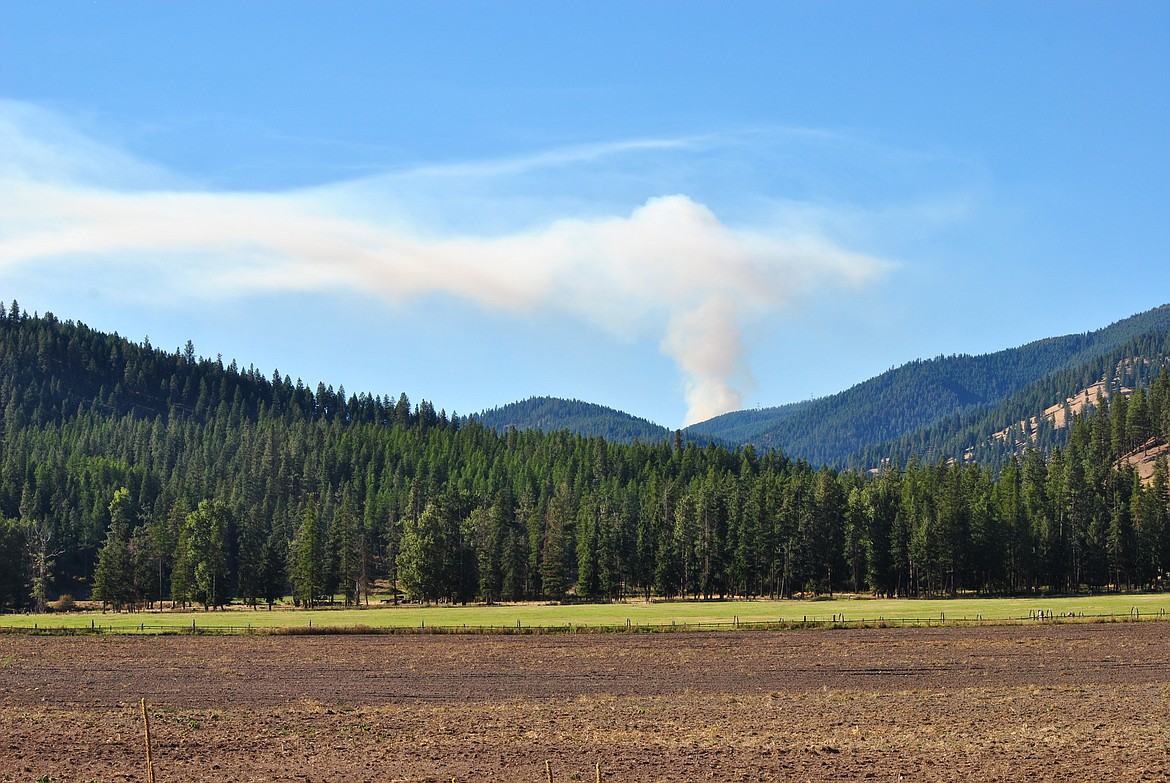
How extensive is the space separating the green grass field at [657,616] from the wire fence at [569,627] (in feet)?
0.78

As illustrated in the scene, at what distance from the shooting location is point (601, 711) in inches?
1593

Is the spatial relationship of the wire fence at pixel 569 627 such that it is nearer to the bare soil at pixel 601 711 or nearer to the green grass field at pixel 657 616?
the green grass field at pixel 657 616

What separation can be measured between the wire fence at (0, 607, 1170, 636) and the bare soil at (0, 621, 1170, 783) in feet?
37.5

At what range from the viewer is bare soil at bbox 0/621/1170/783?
31.0 m

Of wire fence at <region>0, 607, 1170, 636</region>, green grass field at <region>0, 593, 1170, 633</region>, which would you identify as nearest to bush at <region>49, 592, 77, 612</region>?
green grass field at <region>0, 593, 1170, 633</region>

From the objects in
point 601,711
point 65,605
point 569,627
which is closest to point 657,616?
point 569,627

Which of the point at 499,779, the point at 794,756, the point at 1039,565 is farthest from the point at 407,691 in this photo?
the point at 1039,565

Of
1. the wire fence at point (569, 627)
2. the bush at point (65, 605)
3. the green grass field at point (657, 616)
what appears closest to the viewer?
the wire fence at point (569, 627)

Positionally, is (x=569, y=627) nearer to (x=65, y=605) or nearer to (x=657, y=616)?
(x=657, y=616)

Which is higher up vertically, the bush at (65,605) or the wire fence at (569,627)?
the wire fence at (569,627)

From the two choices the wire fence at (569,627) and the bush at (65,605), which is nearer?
the wire fence at (569,627)

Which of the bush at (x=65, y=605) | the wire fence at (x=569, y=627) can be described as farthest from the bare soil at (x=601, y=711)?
the bush at (x=65, y=605)

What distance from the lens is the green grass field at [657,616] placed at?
271 feet

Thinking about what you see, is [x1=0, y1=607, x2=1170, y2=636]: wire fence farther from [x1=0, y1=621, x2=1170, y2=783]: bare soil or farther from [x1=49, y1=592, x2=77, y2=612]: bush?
[x1=49, y1=592, x2=77, y2=612]: bush
